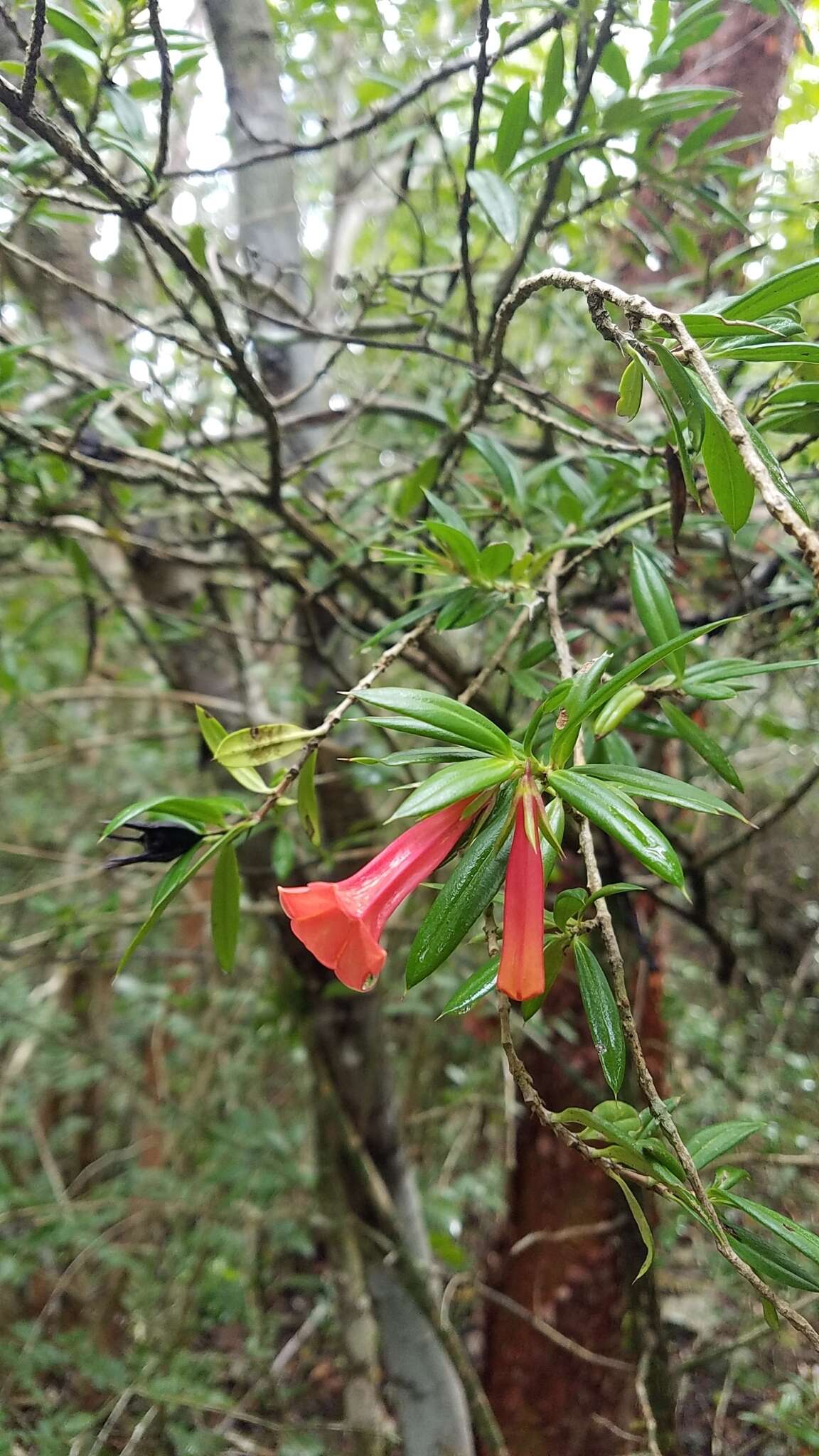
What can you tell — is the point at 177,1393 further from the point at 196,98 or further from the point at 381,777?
the point at 196,98

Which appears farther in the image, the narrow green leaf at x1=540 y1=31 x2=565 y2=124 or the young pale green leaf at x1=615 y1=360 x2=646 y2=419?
the narrow green leaf at x1=540 y1=31 x2=565 y2=124

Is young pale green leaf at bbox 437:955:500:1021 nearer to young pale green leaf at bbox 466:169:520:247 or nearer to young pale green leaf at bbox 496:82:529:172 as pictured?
young pale green leaf at bbox 466:169:520:247

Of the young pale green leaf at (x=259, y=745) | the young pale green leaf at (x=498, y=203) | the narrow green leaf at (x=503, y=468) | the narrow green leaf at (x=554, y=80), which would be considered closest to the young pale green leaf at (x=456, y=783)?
the young pale green leaf at (x=259, y=745)

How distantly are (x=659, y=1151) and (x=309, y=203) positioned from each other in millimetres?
3175

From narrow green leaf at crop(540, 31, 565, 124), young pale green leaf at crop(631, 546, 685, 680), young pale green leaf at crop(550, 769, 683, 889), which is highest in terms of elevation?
narrow green leaf at crop(540, 31, 565, 124)

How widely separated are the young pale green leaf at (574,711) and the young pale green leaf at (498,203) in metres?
0.49

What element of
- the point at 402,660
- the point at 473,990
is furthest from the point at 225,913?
the point at 402,660

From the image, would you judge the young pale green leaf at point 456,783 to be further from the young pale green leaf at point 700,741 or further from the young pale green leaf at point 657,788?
the young pale green leaf at point 700,741

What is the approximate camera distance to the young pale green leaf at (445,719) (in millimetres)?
407

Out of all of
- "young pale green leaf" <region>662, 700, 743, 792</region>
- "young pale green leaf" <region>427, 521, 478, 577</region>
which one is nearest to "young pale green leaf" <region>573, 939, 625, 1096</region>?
"young pale green leaf" <region>662, 700, 743, 792</region>

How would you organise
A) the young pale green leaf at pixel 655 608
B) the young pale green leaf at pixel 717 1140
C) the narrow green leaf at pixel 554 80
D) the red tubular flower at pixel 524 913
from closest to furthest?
the red tubular flower at pixel 524 913 → the young pale green leaf at pixel 717 1140 → the young pale green leaf at pixel 655 608 → the narrow green leaf at pixel 554 80

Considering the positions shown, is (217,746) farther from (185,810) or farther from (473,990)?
(473,990)

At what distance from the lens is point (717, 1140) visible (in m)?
0.49

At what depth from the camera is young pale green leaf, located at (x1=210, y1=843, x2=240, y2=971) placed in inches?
21.9
